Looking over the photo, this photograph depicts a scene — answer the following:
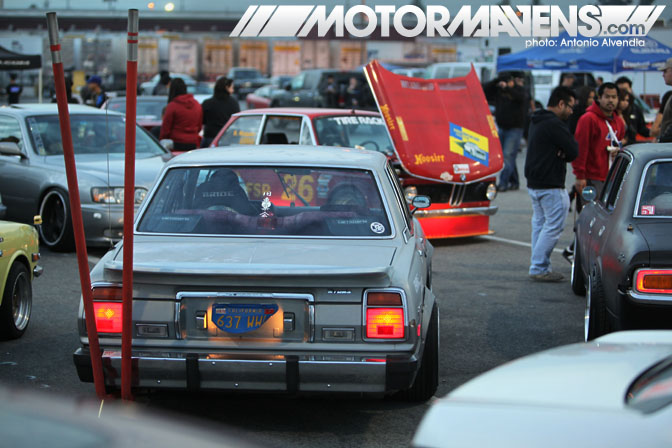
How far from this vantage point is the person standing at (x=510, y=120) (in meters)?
16.5

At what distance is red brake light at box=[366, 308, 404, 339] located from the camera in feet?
15.1

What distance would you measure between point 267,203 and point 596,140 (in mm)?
4757

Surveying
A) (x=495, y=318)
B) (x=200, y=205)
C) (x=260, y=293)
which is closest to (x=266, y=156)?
(x=200, y=205)

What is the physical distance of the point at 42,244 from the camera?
1091cm

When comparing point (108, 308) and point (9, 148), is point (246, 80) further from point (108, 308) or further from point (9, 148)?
point (108, 308)

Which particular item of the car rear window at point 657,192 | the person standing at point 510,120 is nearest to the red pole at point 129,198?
the car rear window at point 657,192

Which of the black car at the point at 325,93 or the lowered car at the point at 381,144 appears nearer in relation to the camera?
the lowered car at the point at 381,144

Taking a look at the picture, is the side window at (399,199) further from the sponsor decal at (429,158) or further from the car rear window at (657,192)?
the sponsor decal at (429,158)

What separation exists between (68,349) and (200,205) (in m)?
1.71

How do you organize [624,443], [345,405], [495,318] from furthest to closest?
[495,318] < [345,405] < [624,443]

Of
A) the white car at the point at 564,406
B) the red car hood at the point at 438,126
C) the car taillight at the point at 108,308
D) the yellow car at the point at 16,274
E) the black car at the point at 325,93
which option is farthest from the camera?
the black car at the point at 325,93

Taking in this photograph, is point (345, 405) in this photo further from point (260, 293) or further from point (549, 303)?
point (549, 303)

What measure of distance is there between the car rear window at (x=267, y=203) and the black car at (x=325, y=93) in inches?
942

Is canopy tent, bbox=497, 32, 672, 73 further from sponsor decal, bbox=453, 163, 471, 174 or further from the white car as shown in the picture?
the white car
